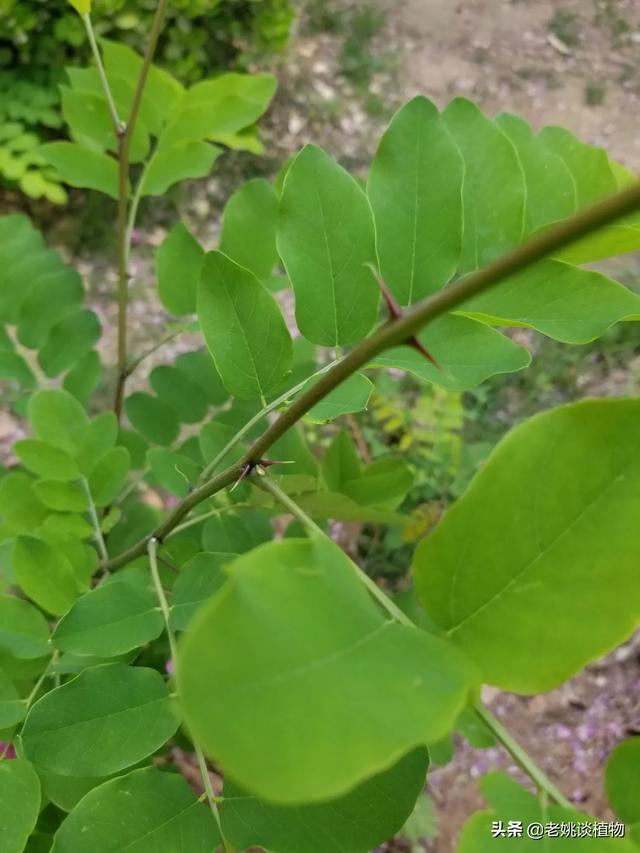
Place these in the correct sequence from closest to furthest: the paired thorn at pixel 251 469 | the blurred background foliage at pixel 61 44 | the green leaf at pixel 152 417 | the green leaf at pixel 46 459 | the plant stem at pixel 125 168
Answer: the paired thorn at pixel 251 469
the plant stem at pixel 125 168
the green leaf at pixel 46 459
the green leaf at pixel 152 417
the blurred background foliage at pixel 61 44

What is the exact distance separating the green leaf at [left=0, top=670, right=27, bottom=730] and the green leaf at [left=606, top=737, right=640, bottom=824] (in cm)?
50

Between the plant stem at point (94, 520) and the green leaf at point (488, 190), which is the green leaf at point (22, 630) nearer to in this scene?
the plant stem at point (94, 520)

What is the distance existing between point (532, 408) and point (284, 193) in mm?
1897

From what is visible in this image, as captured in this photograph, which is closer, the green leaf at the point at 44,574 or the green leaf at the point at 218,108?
the green leaf at the point at 44,574

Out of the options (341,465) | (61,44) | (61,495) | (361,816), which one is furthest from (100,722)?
(61,44)

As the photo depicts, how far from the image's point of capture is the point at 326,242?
556 millimetres

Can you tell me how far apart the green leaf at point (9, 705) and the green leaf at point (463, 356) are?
17.8 inches

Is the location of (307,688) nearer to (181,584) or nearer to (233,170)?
(181,584)

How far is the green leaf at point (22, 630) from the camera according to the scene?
683 mm

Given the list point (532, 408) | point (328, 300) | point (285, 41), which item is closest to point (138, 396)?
point (328, 300)

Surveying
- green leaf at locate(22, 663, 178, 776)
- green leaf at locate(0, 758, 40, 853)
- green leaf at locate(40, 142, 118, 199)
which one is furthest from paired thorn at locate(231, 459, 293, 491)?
green leaf at locate(40, 142, 118, 199)

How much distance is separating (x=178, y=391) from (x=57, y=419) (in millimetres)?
186

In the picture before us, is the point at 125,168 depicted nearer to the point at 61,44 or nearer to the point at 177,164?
the point at 177,164

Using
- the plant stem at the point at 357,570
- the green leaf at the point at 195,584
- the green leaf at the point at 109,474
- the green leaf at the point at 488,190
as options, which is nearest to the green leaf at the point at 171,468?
the green leaf at the point at 109,474
